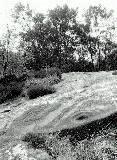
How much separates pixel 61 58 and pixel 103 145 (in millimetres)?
28714

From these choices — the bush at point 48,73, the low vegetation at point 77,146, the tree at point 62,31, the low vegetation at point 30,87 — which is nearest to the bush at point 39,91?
the low vegetation at point 30,87

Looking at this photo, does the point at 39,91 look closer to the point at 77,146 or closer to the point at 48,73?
the point at 48,73

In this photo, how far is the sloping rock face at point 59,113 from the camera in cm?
636

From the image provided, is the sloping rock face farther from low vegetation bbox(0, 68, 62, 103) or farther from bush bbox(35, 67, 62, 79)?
bush bbox(35, 67, 62, 79)

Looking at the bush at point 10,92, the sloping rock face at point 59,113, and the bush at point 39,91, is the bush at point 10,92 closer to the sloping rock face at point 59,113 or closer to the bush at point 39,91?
the bush at point 39,91

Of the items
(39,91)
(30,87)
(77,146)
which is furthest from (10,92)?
(77,146)

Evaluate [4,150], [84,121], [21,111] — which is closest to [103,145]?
[84,121]

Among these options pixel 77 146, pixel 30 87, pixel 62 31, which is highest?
pixel 62 31

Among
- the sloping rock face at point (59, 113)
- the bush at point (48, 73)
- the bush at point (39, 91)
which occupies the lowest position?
the sloping rock face at point (59, 113)

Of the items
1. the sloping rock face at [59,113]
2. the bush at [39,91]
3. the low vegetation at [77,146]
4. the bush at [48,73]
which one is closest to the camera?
the low vegetation at [77,146]

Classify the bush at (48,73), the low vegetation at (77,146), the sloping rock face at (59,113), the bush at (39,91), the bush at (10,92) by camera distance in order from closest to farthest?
the low vegetation at (77,146), the sloping rock face at (59,113), the bush at (39,91), the bush at (10,92), the bush at (48,73)

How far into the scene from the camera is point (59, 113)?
7168 mm

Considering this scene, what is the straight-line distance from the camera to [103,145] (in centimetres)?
549

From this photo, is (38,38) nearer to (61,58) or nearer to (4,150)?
(61,58)
